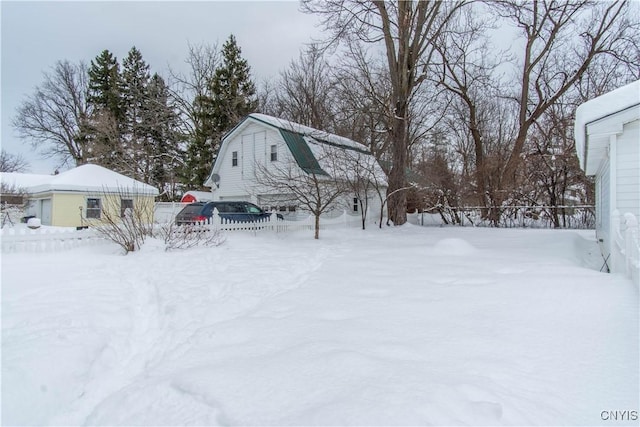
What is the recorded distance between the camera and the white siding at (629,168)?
5680 mm

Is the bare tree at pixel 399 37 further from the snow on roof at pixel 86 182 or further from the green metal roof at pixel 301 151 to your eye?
the snow on roof at pixel 86 182

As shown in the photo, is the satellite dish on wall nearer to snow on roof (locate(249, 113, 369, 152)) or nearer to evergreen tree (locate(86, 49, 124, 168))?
snow on roof (locate(249, 113, 369, 152))

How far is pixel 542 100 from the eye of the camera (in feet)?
59.5

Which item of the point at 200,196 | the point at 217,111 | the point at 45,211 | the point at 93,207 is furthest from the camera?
the point at 217,111

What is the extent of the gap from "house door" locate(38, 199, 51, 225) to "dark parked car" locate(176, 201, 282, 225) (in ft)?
33.3


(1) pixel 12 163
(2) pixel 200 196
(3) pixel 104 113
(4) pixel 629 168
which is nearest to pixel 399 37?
(4) pixel 629 168

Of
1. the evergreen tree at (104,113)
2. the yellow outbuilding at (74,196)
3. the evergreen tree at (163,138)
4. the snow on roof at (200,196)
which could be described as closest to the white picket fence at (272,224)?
the yellow outbuilding at (74,196)

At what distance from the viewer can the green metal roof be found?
15713 millimetres

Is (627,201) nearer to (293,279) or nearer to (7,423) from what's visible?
(293,279)

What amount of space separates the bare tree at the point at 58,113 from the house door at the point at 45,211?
14.7 metres

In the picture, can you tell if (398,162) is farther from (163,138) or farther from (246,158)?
(163,138)

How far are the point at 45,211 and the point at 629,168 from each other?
23124 mm

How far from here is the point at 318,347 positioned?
9.79 feet

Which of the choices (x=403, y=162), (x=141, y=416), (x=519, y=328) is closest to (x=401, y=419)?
(x=141, y=416)
